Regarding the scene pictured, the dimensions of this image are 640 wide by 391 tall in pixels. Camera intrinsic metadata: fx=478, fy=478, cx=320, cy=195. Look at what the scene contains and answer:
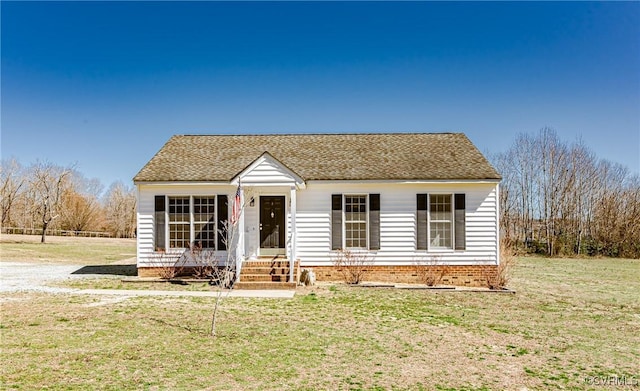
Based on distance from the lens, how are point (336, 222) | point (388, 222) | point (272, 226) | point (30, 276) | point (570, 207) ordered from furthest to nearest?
1. point (570, 207)
2. point (30, 276)
3. point (272, 226)
4. point (388, 222)
5. point (336, 222)

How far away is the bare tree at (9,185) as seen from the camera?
177 ft

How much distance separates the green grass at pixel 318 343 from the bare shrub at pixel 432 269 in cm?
284

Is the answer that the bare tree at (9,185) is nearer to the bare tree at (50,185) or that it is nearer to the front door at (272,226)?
the bare tree at (50,185)

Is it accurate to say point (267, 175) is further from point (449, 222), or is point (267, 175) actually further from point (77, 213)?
point (77, 213)

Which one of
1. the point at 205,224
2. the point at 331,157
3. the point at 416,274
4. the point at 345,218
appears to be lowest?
the point at 416,274

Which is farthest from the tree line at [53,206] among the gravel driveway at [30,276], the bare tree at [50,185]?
the gravel driveway at [30,276]

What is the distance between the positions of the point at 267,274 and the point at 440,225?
6.39 metres

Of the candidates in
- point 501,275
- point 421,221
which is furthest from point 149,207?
point 501,275

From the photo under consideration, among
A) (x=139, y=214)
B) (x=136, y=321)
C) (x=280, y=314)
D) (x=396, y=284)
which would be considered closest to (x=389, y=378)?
(x=280, y=314)

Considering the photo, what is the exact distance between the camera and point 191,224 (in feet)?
55.7

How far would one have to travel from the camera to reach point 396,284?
16.7 metres

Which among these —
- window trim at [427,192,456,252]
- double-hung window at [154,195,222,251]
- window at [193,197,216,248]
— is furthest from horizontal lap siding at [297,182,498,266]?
window at [193,197,216,248]

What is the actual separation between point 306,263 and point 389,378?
34.2 feet

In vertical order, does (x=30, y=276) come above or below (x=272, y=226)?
below
